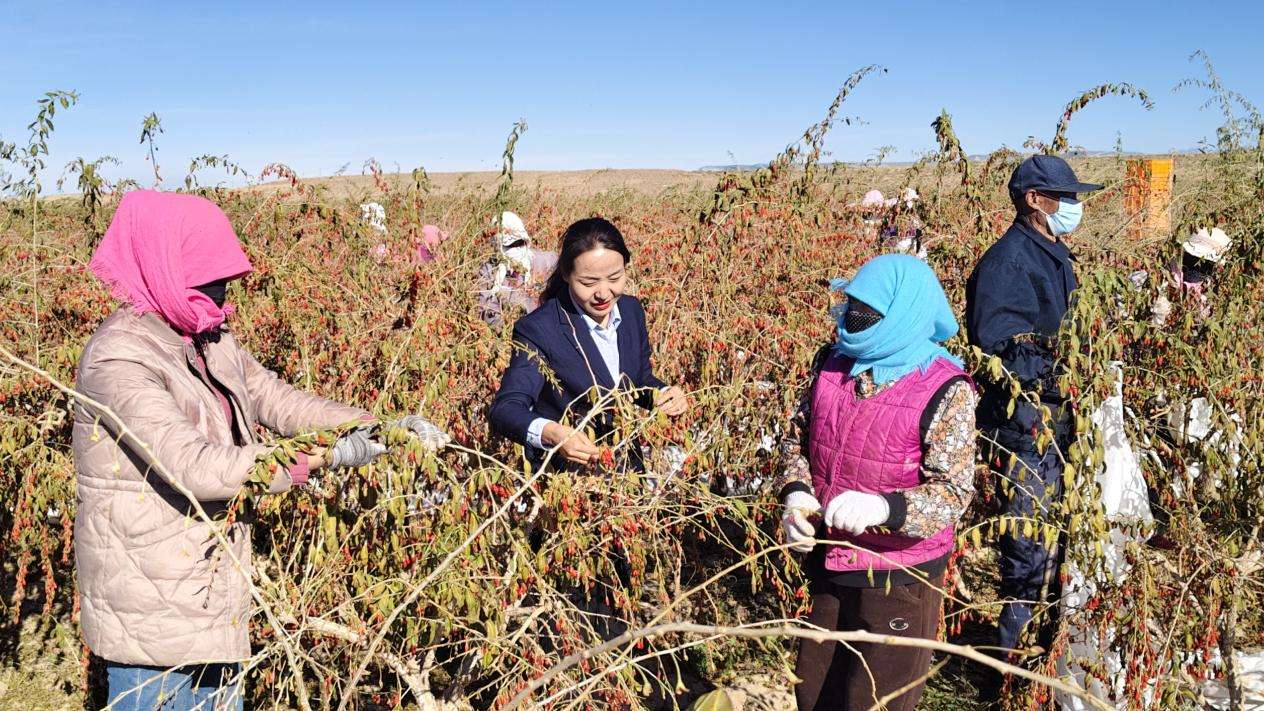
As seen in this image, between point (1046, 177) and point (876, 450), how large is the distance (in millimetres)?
1655

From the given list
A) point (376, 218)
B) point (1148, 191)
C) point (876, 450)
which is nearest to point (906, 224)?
point (1148, 191)

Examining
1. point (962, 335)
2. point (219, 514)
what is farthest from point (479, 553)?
point (962, 335)

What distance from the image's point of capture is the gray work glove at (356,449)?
1902 millimetres

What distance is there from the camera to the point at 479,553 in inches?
81.4

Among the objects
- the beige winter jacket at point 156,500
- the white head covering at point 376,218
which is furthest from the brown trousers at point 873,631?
the white head covering at point 376,218

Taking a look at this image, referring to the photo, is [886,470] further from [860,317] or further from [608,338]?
[608,338]

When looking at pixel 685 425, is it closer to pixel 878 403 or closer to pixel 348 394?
pixel 878 403

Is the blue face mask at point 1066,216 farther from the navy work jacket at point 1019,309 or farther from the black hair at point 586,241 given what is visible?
the black hair at point 586,241

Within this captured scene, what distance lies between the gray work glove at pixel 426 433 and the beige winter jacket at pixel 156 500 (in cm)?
19

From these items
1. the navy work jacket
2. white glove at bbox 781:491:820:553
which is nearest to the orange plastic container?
the navy work jacket

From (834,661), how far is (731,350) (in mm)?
1492

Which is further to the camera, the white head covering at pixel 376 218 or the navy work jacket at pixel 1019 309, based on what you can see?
the white head covering at pixel 376 218

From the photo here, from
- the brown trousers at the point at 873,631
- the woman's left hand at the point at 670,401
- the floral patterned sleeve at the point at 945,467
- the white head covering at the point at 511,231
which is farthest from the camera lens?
the white head covering at the point at 511,231

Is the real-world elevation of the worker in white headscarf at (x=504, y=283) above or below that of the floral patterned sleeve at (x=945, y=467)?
above
